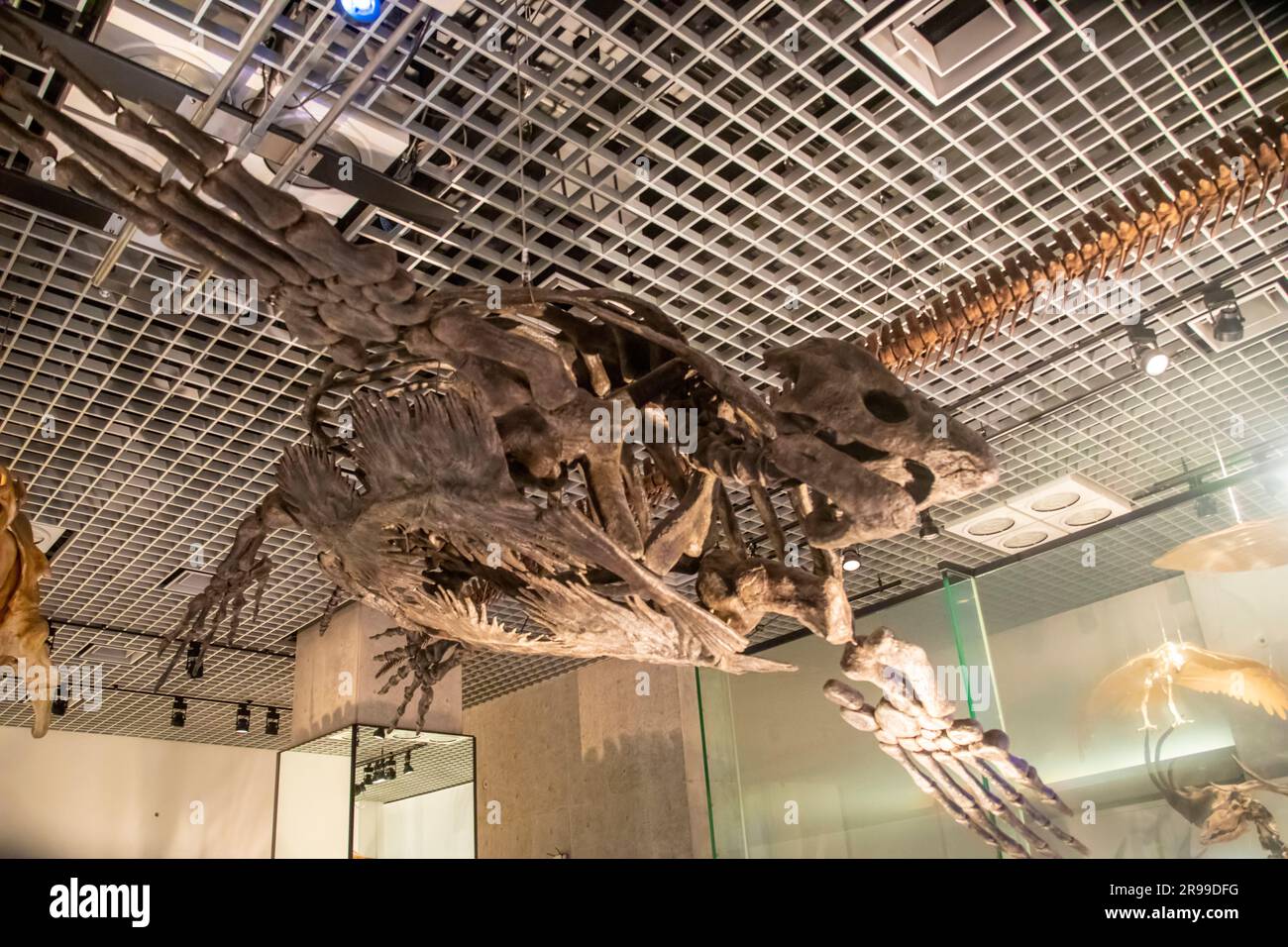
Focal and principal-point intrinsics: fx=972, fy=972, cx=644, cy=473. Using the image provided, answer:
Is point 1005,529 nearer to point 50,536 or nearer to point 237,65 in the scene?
point 237,65

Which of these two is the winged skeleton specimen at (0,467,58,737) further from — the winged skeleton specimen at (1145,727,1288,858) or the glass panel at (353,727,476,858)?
the winged skeleton specimen at (1145,727,1288,858)

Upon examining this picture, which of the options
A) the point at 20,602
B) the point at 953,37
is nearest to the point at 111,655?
the point at 20,602

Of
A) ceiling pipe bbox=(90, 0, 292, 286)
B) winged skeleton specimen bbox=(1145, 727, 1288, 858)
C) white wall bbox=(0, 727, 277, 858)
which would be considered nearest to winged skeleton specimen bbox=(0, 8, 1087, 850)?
ceiling pipe bbox=(90, 0, 292, 286)

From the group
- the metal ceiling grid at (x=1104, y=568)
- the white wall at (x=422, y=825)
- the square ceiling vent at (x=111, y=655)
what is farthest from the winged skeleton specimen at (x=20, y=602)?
the square ceiling vent at (x=111, y=655)

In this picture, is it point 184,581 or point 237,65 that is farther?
point 184,581

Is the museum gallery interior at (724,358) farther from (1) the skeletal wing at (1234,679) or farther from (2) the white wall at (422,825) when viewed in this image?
(2) the white wall at (422,825)

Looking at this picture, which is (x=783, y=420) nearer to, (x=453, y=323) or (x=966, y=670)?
(x=453, y=323)

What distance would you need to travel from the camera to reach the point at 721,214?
3.47 metres

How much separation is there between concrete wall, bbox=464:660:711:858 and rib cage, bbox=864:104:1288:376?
3.92 m

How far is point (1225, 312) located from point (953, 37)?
5.99ft

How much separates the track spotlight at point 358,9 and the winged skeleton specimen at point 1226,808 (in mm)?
3964

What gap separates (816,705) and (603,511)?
269 cm

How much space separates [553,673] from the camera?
8273mm

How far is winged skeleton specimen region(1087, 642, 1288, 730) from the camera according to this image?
388cm
